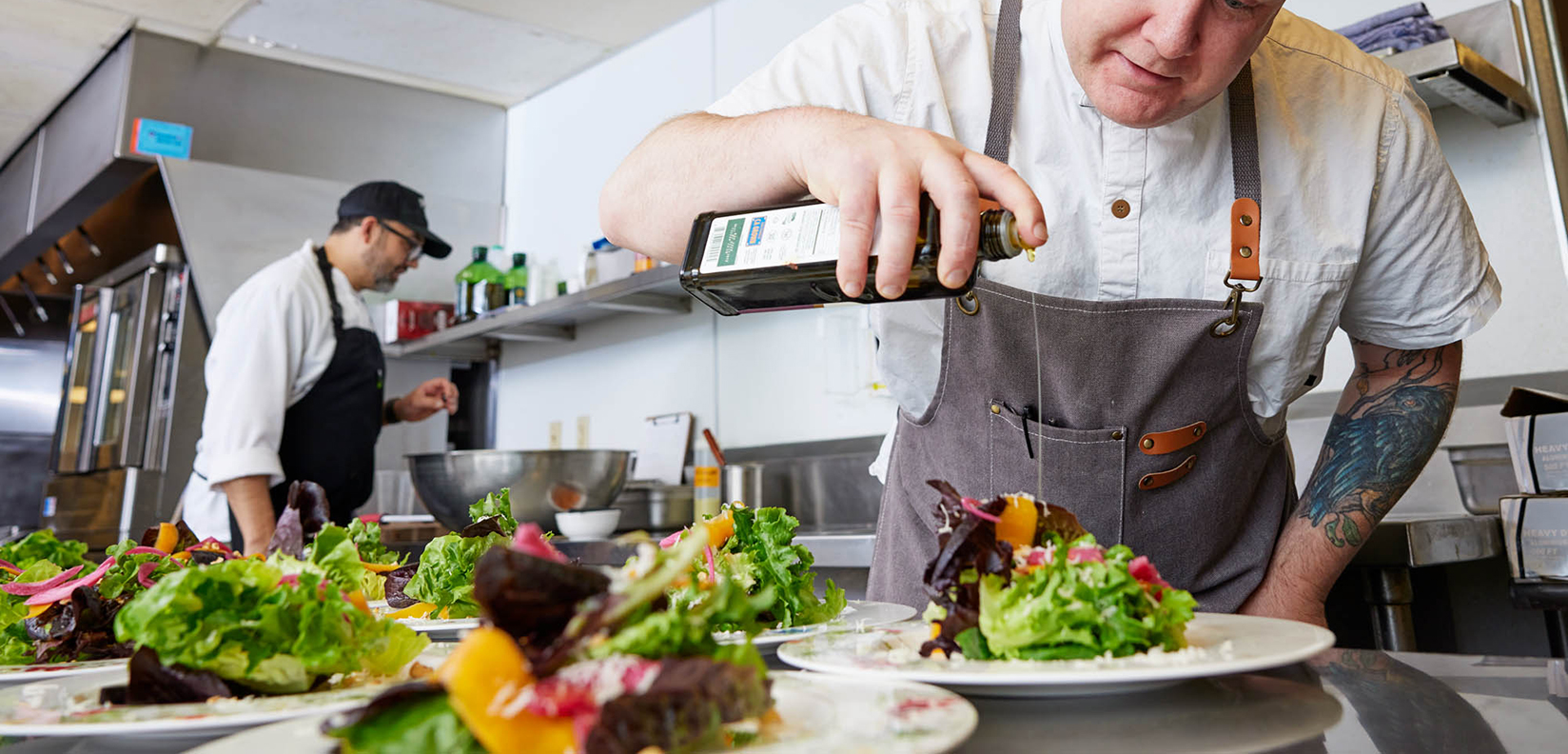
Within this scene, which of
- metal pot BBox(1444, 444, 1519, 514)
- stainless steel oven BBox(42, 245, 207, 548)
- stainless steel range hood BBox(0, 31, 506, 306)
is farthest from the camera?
stainless steel range hood BBox(0, 31, 506, 306)

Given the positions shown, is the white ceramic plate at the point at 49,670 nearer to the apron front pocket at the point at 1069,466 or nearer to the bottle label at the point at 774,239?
the bottle label at the point at 774,239

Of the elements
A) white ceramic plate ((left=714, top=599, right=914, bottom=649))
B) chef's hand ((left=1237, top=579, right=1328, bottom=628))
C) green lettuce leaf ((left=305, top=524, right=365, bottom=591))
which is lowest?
chef's hand ((left=1237, top=579, right=1328, bottom=628))

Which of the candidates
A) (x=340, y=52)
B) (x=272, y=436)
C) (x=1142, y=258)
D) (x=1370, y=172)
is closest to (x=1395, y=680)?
(x=1142, y=258)

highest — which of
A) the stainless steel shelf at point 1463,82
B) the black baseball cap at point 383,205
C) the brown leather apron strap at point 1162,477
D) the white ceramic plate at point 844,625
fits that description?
the black baseball cap at point 383,205

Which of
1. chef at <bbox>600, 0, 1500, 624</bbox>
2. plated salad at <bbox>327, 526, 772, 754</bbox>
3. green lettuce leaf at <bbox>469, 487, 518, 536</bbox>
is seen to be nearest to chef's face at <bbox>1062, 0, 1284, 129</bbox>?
chef at <bbox>600, 0, 1500, 624</bbox>

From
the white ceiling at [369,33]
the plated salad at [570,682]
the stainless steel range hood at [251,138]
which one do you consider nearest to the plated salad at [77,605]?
the plated salad at [570,682]

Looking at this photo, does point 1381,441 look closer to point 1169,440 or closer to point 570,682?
point 1169,440

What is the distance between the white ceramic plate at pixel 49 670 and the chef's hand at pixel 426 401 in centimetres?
271

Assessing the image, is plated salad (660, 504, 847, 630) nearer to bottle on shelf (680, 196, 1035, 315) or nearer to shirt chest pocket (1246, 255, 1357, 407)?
bottle on shelf (680, 196, 1035, 315)

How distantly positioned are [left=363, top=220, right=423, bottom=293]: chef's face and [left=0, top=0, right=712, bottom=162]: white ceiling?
93 cm

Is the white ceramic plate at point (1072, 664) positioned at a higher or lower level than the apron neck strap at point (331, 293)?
lower

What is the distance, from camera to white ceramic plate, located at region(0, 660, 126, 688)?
70 centimetres

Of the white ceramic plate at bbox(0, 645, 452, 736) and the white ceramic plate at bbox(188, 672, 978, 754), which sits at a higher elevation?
the white ceramic plate at bbox(188, 672, 978, 754)

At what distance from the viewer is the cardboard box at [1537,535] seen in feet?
4.95
